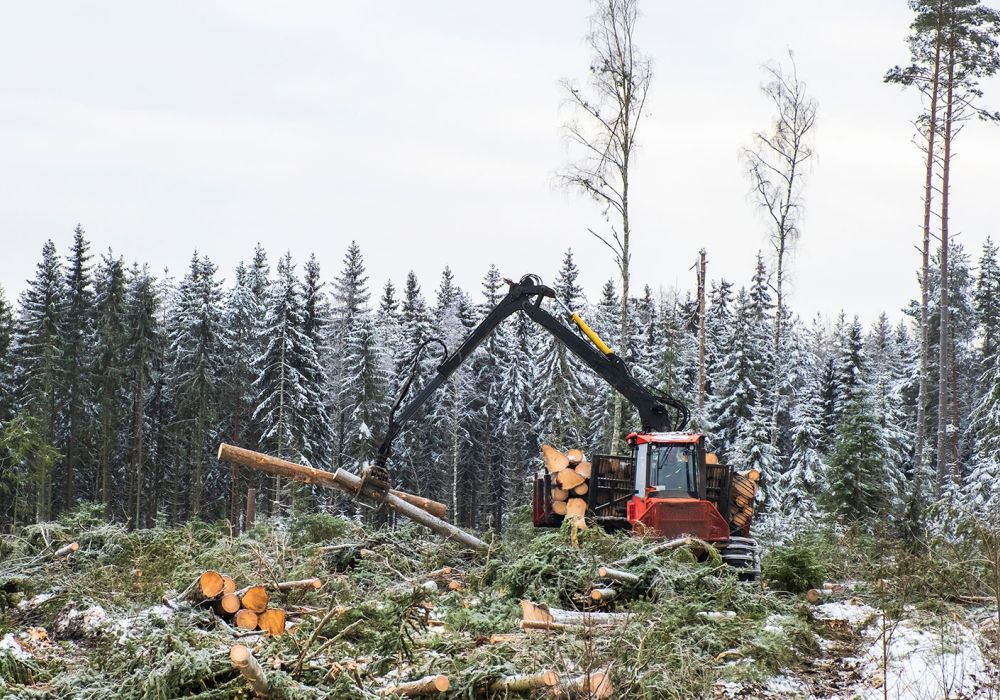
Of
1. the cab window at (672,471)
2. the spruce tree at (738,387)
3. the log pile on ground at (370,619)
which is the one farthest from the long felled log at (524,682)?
the spruce tree at (738,387)

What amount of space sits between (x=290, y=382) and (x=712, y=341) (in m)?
20.0

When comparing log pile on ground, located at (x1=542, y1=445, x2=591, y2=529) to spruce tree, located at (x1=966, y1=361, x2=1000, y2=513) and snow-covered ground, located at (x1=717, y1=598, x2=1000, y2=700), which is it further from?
spruce tree, located at (x1=966, y1=361, x2=1000, y2=513)

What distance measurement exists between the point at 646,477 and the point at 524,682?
7.45 metres

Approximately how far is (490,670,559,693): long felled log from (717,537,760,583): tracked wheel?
5.96 meters

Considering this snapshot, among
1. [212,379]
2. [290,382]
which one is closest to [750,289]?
[290,382]

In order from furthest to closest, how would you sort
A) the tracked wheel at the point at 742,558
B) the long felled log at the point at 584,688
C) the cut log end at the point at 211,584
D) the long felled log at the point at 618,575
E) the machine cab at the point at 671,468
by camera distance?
the machine cab at the point at 671,468
the tracked wheel at the point at 742,558
the long felled log at the point at 618,575
the cut log end at the point at 211,584
the long felled log at the point at 584,688

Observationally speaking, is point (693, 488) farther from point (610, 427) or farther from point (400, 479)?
point (400, 479)

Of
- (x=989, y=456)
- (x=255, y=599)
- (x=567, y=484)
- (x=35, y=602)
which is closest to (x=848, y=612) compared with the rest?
(x=567, y=484)

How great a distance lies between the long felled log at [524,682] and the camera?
6.70 meters

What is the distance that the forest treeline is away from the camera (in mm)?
36406

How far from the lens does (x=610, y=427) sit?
3192 cm

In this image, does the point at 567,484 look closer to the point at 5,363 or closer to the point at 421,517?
the point at 421,517

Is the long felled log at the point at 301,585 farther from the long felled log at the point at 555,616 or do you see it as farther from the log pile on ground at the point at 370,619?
the long felled log at the point at 555,616

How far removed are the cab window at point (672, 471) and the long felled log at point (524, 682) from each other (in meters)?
7.12
